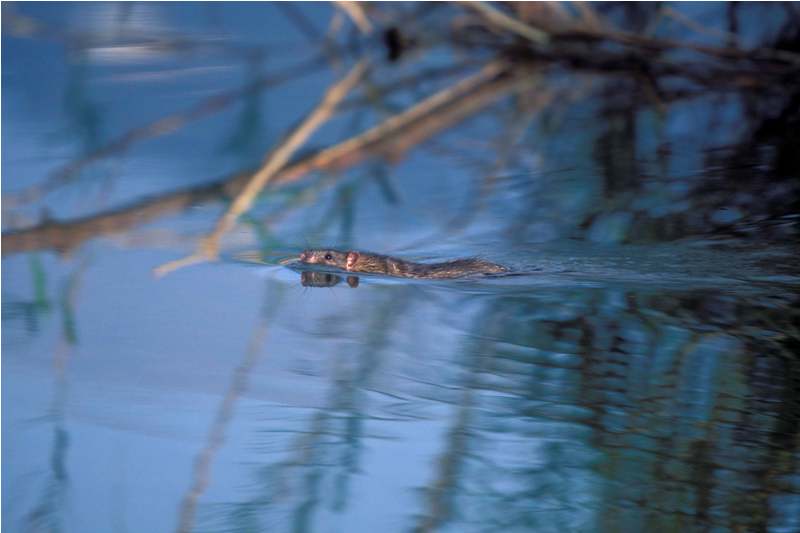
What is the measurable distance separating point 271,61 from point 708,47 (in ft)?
7.40

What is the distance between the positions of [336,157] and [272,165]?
0.30m

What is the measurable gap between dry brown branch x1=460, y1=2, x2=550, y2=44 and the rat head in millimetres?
2540

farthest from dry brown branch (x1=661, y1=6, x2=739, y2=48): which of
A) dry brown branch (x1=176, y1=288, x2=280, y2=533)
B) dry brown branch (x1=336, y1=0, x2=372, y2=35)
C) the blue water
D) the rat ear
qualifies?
dry brown branch (x1=176, y1=288, x2=280, y2=533)

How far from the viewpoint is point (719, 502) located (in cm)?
258

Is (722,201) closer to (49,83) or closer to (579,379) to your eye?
(579,379)

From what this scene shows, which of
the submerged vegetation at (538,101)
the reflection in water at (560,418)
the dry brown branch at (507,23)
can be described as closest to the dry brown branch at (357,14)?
the submerged vegetation at (538,101)

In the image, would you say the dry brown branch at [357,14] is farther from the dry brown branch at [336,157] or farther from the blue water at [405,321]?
the dry brown branch at [336,157]

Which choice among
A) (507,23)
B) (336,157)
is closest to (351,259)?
(336,157)

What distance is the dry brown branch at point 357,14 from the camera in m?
6.23

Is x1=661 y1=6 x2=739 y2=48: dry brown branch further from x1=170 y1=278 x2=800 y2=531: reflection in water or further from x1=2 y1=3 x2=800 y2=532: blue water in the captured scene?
x1=170 y1=278 x2=800 y2=531: reflection in water

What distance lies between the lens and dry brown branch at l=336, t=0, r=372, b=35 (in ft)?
20.5

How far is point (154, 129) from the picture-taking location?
5438 millimetres

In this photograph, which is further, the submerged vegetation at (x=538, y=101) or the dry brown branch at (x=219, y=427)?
the submerged vegetation at (x=538, y=101)

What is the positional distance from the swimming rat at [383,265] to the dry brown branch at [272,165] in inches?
13.6
